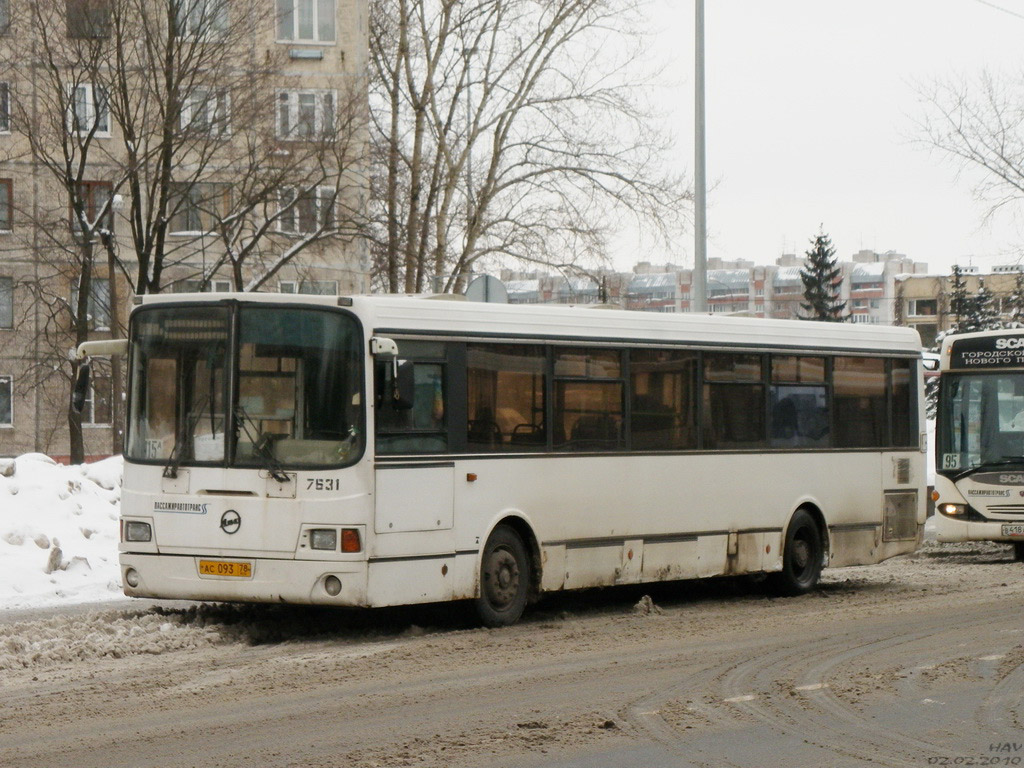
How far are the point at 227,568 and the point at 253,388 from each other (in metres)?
1.28

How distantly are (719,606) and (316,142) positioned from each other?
20.1 meters

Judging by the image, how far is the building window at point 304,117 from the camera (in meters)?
33.7

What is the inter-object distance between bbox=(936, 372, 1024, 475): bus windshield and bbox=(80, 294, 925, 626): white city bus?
20.8 feet

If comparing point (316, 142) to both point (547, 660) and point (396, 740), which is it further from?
point (396, 740)

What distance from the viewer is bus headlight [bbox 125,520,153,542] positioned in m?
12.5

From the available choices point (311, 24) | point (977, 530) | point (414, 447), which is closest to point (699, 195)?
point (977, 530)

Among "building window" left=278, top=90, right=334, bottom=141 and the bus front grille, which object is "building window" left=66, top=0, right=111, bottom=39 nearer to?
"building window" left=278, top=90, right=334, bottom=141

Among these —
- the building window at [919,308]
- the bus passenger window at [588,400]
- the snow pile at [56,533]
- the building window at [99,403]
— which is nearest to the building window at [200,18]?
the building window at [99,403]

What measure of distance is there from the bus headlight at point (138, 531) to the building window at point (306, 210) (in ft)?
72.3

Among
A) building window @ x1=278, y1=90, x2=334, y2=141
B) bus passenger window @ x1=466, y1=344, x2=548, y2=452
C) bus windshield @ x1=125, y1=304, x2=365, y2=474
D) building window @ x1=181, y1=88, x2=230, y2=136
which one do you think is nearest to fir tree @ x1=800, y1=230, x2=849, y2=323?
building window @ x1=278, y1=90, x2=334, y2=141

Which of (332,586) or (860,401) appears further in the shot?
(860,401)

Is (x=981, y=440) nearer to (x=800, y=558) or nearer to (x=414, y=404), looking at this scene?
(x=800, y=558)

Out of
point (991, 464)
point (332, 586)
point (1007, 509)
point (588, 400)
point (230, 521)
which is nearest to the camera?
point (332, 586)

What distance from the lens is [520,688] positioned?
9.84m
